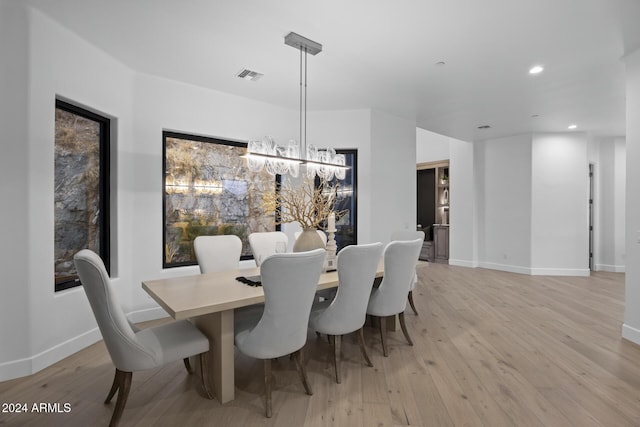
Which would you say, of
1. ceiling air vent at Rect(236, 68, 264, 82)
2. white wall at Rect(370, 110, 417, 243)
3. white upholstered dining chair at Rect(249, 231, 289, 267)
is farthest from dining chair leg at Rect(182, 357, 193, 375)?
white wall at Rect(370, 110, 417, 243)

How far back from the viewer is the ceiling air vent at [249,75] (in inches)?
141

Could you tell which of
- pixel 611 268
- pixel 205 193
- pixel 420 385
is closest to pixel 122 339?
pixel 420 385

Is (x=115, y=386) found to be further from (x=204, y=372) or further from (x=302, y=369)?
(x=302, y=369)

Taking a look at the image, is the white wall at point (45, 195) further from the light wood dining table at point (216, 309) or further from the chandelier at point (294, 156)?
the chandelier at point (294, 156)

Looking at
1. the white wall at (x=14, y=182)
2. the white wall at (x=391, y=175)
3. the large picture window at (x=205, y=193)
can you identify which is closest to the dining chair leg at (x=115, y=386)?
the white wall at (x=14, y=182)

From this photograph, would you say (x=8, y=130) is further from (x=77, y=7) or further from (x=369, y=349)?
(x=369, y=349)

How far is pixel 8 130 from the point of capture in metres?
2.43

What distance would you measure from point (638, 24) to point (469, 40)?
1.30m

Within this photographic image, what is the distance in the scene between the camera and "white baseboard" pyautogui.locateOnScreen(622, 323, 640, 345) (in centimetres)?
307

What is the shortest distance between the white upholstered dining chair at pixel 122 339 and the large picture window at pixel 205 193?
211cm

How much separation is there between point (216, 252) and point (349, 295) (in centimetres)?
148

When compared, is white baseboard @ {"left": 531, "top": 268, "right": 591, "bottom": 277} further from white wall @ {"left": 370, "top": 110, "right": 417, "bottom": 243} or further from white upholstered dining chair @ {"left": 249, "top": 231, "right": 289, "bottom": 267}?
white upholstered dining chair @ {"left": 249, "top": 231, "right": 289, "bottom": 267}

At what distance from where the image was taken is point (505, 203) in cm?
673

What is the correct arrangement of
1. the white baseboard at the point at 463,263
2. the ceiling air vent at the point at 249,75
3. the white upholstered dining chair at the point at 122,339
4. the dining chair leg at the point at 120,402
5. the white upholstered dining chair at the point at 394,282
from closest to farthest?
the white upholstered dining chair at the point at 122,339 < the dining chair leg at the point at 120,402 < the white upholstered dining chair at the point at 394,282 < the ceiling air vent at the point at 249,75 < the white baseboard at the point at 463,263
